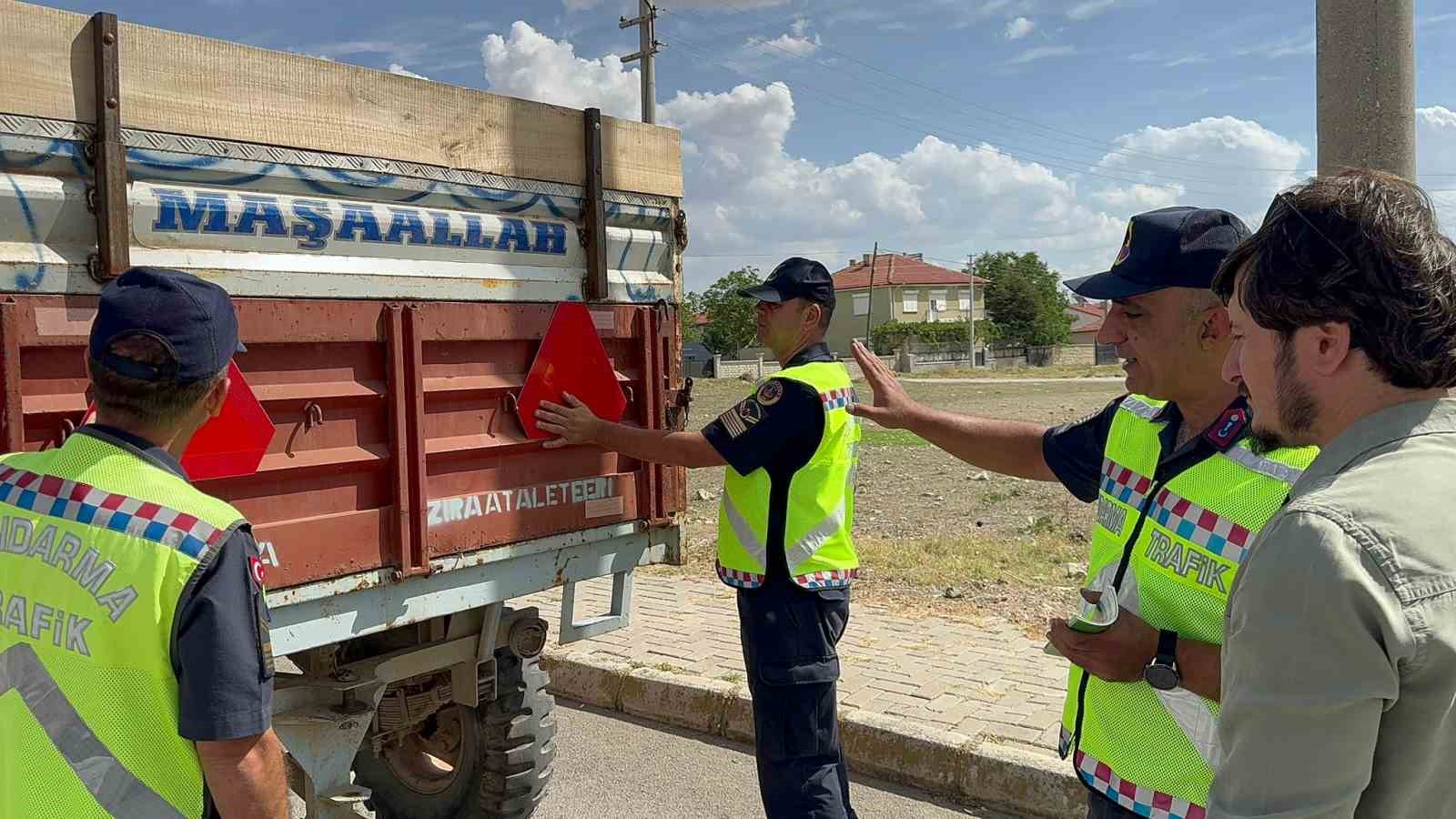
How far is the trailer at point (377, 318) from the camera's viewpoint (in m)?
2.48

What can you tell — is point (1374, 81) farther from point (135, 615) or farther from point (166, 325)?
point (135, 615)

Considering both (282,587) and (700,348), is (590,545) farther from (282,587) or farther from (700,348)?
(700,348)

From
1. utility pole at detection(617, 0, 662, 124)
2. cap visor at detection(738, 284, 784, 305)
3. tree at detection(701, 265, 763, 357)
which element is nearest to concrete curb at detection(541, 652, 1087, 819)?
cap visor at detection(738, 284, 784, 305)

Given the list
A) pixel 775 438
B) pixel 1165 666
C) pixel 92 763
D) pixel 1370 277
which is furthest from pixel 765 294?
pixel 1370 277

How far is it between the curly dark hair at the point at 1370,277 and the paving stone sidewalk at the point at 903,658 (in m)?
3.81

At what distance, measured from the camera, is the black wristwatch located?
203 centimetres

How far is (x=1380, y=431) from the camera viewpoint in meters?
1.25

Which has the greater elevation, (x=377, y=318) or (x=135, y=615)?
(x=377, y=318)

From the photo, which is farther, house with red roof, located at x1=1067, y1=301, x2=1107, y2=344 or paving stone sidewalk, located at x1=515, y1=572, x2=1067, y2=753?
house with red roof, located at x1=1067, y1=301, x2=1107, y2=344

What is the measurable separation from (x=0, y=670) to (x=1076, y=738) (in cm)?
209

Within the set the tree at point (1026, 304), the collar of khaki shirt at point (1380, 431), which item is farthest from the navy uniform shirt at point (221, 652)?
the tree at point (1026, 304)

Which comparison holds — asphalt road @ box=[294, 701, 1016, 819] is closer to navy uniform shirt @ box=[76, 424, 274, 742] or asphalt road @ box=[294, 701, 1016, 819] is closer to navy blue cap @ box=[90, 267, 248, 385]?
navy uniform shirt @ box=[76, 424, 274, 742]

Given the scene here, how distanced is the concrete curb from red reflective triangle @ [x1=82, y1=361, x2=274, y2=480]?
3226 millimetres

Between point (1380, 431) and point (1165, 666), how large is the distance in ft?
3.03
